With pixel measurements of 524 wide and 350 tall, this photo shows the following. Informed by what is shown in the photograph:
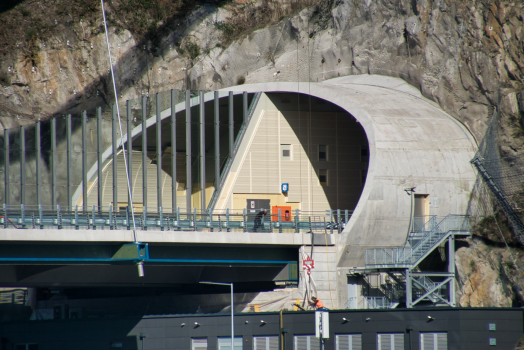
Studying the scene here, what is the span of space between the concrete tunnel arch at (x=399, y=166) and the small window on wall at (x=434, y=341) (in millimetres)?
6613

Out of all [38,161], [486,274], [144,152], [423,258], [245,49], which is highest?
[245,49]

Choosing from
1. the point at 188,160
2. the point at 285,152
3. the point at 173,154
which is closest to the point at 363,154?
the point at 285,152

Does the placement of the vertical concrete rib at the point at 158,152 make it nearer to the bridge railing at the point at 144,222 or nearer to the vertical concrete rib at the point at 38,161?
the bridge railing at the point at 144,222

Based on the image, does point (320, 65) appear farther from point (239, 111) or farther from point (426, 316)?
point (426, 316)

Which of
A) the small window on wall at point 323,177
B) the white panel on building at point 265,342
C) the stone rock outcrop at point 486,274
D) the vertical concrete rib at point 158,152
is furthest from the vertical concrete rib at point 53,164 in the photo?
the stone rock outcrop at point 486,274

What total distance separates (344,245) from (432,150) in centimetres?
849

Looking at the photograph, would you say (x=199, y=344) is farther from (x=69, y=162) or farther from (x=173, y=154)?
(x=69, y=162)

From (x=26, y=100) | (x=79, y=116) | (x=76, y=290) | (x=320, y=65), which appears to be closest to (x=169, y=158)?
(x=79, y=116)

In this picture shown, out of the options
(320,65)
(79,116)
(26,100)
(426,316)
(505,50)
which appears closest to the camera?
(426,316)

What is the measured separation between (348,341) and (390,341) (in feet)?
6.48

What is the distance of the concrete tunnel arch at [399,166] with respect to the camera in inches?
1601

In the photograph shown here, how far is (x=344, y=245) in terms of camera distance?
39562 mm

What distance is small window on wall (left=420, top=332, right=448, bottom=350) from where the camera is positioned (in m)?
34.5

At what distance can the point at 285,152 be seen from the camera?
51.2 m
